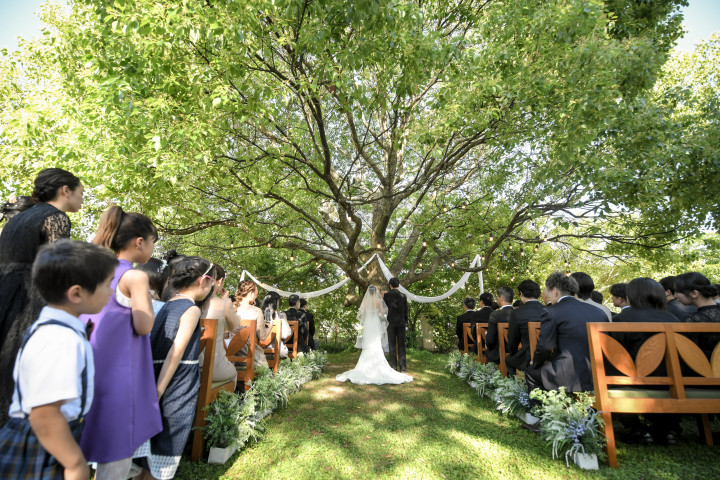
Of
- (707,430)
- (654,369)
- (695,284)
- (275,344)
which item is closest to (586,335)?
(654,369)

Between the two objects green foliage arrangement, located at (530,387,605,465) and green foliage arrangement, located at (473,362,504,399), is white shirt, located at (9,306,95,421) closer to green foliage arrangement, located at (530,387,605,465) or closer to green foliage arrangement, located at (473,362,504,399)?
green foliage arrangement, located at (530,387,605,465)

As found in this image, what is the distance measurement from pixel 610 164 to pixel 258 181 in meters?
6.79

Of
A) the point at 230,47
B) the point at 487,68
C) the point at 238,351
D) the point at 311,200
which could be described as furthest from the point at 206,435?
the point at 311,200

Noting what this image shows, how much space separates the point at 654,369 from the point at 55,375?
13.2ft

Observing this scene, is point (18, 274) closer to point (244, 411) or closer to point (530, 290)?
point (244, 411)

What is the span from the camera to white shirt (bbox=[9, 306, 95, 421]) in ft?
4.10

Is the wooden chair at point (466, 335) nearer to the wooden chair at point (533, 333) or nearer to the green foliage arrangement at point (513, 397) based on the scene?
the green foliage arrangement at point (513, 397)

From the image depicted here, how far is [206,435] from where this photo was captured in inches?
136

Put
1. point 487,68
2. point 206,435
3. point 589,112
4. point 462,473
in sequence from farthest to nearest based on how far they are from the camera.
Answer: point 487,68, point 589,112, point 206,435, point 462,473

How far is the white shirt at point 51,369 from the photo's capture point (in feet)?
4.10

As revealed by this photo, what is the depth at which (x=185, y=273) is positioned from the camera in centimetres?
270

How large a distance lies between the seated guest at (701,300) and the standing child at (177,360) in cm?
453

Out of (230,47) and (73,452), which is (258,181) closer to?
(230,47)

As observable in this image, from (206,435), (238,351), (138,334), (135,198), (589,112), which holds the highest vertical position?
(589,112)
